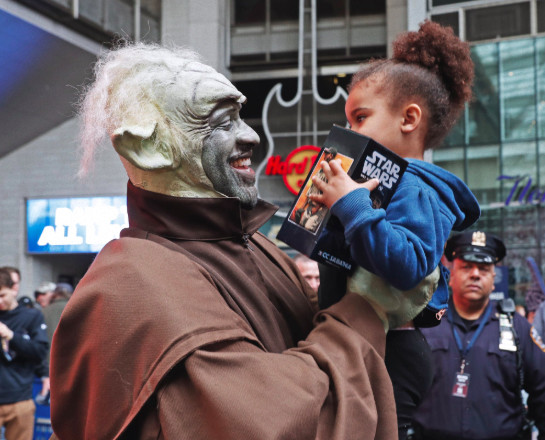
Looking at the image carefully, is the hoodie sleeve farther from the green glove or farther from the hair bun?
the hair bun

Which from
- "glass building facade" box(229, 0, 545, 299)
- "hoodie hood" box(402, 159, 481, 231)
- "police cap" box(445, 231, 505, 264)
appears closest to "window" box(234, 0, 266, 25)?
"glass building facade" box(229, 0, 545, 299)

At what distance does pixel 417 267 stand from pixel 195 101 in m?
0.65

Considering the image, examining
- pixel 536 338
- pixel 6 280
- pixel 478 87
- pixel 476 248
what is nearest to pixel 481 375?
pixel 536 338

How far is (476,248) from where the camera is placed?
184 inches

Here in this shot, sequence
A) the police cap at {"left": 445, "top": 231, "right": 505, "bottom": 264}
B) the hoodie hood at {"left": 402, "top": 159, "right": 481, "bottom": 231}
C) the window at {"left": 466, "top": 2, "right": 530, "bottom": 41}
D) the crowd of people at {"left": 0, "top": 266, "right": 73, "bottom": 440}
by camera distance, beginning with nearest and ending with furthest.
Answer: the hoodie hood at {"left": 402, "top": 159, "right": 481, "bottom": 231} < the police cap at {"left": 445, "top": 231, "right": 505, "bottom": 264} < the crowd of people at {"left": 0, "top": 266, "right": 73, "bottom": 440} < the window at {"left": 466, "top": 2, "right": 530, "bottom": 41}

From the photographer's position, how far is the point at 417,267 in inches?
63.2

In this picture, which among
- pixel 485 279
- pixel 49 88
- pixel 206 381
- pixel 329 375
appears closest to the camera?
pixel 206 381

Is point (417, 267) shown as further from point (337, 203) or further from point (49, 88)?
point (49, 88)

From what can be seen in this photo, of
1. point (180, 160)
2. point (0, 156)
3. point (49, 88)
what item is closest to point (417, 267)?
point (180, 160)

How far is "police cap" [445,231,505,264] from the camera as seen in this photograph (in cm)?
461

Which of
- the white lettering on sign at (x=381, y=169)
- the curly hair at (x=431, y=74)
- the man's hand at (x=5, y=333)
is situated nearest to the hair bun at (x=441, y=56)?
the curly hair at (x=431, y=74)

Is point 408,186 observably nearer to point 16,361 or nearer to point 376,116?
point 376,116

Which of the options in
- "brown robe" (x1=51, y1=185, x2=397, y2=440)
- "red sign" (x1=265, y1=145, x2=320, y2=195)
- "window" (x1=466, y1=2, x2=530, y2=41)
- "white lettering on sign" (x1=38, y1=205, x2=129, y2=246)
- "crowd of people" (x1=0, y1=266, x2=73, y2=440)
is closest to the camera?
"brown robe" (x1=51, y1=185, x2=397, y2=440)

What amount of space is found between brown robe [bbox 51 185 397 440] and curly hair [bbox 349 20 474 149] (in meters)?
0.72
